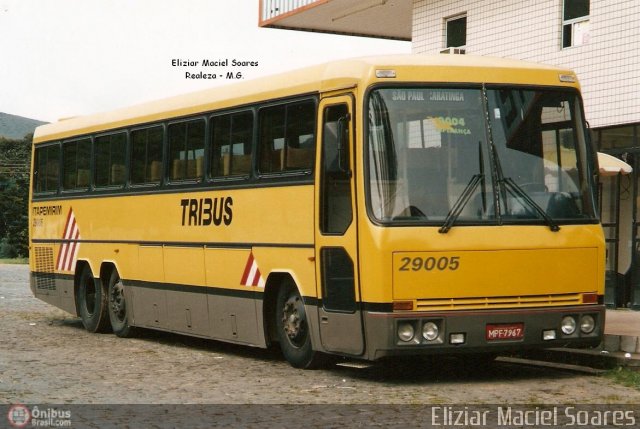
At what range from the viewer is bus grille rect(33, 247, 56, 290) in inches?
833

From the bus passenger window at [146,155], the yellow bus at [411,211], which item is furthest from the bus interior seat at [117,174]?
the yellow bus at [411,211]

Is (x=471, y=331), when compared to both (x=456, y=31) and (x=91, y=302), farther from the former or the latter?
(x=456, y=31)

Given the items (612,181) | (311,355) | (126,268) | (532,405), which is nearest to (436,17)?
(612,181)

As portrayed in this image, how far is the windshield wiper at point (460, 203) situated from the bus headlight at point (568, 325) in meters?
1.50

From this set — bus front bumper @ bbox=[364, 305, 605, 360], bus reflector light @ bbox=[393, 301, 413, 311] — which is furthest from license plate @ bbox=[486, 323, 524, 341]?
bus reflector light @ bbox=[393, 301, 413, 311]

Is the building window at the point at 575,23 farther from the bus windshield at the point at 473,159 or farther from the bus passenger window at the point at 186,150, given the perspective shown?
the bus windshield at the point at 473,159

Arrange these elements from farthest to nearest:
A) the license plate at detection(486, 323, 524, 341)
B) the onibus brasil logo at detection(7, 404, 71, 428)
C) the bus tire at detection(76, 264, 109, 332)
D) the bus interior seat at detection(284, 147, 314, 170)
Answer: the bus tire at detection(76, 264, 109, 332) < the bus interior seat at detection(284, 147, 314, 170) < the license plate at detection(486, 323, 524, 341) < the onibus brasil logo at detection(7, 404, 71, 428)

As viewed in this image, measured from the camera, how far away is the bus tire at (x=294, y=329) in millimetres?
13188

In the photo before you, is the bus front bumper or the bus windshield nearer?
the bus front bumper

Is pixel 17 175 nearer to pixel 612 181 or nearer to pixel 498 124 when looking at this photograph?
pixel 612 181

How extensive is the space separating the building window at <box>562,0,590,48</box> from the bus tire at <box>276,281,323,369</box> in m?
10.5

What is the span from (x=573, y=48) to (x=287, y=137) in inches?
401

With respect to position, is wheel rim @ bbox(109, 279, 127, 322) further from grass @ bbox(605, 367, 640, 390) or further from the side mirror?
grass @ bbox(605, 367, 640, 390)

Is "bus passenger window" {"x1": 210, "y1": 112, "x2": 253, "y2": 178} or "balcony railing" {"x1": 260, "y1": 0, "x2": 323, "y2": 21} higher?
"balcony railing" {"x1": 260, "y1": 0, "x2": 323, "y2": 21}
